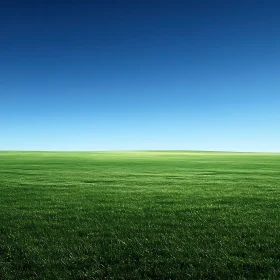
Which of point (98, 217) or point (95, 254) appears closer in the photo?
point (95, 254)

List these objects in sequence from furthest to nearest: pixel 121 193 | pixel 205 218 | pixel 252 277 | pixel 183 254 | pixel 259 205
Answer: pixel 121 193 → pixel 259 205 → pixel 205 218 → pixel 183 254 → pixel 252 277

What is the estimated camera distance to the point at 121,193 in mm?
18922

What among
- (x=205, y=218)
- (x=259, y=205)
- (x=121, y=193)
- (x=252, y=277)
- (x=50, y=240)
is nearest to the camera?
(x=252, y=277)

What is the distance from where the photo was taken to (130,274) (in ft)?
23.7

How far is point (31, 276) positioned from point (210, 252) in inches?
193

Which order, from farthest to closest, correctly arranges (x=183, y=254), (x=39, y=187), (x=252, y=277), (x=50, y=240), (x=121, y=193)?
(x=39, y=187), (x=121, y=193), (x=50, y=240), (x=183, y=254), (x=252, y=277)

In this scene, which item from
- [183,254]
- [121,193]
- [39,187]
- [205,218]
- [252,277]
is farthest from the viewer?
[39,187]

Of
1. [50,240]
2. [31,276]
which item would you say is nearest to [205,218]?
[50,240]

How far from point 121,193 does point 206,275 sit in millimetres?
12066

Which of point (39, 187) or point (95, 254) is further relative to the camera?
point (39, 187)

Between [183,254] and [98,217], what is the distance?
17.2 feet

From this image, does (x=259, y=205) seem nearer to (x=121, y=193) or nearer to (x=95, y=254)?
(x=121, y=193)

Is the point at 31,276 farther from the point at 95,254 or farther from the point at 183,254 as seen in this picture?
the point at 183,254

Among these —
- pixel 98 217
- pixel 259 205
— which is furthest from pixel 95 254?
pixel 259 205
